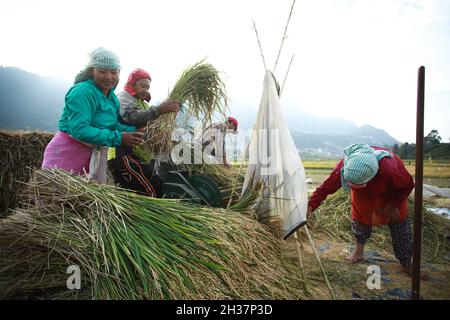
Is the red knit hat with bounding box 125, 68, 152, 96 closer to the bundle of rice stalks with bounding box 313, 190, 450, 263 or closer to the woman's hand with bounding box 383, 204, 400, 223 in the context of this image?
the woman's hand with bounding box 383, 204, 400, 223

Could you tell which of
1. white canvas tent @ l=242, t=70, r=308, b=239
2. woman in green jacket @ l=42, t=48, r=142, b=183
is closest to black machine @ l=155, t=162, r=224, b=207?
white canvas tent @ l=242, t=70, r=308, b=239

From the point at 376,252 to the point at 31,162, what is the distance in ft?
12.9

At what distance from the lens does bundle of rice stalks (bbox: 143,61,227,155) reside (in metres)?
2.25

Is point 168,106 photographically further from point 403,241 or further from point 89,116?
point 403,241

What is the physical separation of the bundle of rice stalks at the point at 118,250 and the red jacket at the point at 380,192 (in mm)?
920

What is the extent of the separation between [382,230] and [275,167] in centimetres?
166

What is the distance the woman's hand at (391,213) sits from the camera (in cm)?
213

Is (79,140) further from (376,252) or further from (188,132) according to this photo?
(376,252)

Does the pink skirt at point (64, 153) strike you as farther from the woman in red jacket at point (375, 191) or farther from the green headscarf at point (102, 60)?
the woman in red jacket at point (375, 191)

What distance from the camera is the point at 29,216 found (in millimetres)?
1397

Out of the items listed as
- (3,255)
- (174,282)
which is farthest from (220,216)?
(3,255)

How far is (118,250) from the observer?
136 centimetres

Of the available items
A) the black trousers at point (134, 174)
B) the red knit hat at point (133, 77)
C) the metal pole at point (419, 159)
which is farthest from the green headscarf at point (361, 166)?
the red knit hat at point (133, 77)

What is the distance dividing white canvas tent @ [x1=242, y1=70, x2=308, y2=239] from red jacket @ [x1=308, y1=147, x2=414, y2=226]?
23 centimetres
